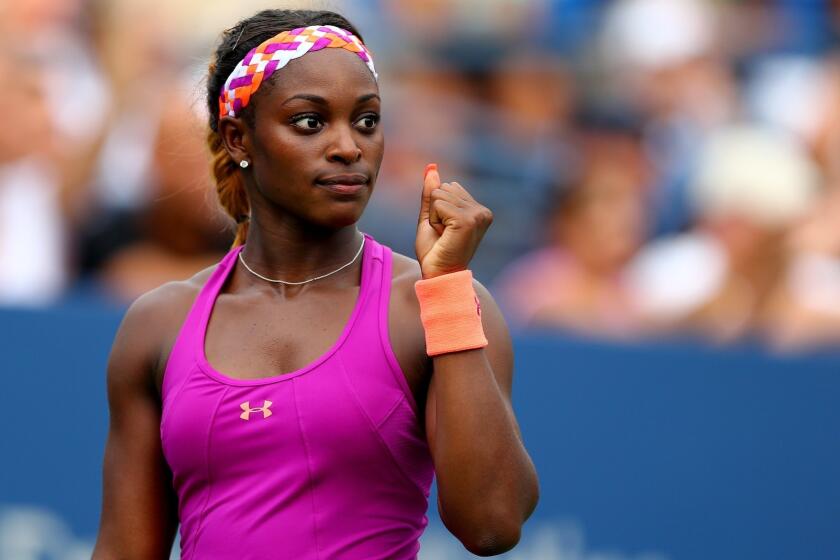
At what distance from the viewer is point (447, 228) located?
7.43 feet

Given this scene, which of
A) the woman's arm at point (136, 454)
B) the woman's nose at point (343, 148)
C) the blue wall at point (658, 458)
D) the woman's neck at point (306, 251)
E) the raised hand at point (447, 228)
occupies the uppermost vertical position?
the woman's nose at point (343, 148)

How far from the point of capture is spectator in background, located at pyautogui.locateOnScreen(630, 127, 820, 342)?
5160 millimetres

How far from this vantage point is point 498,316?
2.38 metres

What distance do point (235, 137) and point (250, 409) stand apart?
0.56 metres

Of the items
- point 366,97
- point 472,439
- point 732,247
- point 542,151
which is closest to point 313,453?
point 472,439

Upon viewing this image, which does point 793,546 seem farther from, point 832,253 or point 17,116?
point 17,116

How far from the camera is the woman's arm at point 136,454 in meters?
2.50

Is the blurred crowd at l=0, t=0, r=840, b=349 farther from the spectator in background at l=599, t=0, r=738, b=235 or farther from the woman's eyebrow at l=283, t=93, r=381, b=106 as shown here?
the woman's eyebrow at l=283, t=93, r=381, b=106

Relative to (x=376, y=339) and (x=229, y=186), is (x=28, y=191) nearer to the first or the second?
(x=229, y=186)

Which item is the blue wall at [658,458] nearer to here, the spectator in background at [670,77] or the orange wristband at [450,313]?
the spectator in background at [670,77]

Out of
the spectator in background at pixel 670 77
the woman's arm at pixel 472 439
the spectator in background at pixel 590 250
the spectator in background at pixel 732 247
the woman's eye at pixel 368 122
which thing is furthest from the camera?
the spectator in background at pixel 670 77

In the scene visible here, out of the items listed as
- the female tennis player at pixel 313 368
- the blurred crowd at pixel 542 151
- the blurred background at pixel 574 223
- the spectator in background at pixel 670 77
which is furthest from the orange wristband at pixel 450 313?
the spectator in background at pixel 670 77

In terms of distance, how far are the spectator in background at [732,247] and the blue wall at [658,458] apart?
0.52 m

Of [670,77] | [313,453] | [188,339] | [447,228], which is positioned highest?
[447,228]
